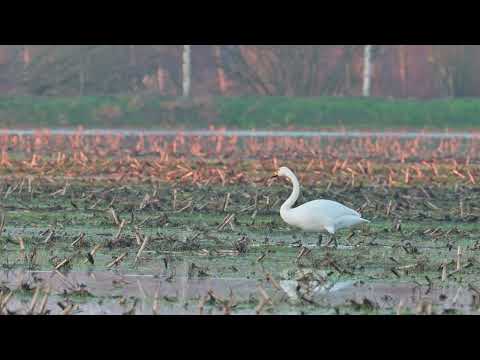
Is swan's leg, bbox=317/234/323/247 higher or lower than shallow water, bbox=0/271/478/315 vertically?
higher

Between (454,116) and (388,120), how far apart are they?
198cm

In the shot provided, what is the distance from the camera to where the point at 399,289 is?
432 inches

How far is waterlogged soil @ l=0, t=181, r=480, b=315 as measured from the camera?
399 inches

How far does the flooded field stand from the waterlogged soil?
0.07ft

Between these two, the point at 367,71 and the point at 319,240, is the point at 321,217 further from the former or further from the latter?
the point at 367,71

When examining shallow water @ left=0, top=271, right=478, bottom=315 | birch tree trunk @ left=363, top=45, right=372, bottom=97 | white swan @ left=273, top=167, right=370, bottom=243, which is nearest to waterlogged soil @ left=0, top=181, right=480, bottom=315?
shallow water @ left=0, top=271, right=478, bottom=315

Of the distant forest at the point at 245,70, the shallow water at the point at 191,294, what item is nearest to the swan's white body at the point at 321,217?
the shallow water at the point at 191,294

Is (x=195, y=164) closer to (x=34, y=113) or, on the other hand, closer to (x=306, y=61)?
(x=34, y=113)

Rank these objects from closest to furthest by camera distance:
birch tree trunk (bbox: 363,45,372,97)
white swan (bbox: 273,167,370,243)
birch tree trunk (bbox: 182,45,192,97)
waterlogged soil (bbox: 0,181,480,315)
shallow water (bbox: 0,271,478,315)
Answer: shallow water (bbox: 0,271,478,315) → waterlogged soil (bbox: 0,181,480,315) → white swan (bbox: 273,167,370,243) → birch tree trunk (bbox: 182,45,192,97) → birch tree trunk (bbox: 363,45,372,97)

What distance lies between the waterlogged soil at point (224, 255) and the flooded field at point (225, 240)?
0.02m

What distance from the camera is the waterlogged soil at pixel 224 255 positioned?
10.1m

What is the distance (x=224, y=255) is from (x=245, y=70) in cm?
3364

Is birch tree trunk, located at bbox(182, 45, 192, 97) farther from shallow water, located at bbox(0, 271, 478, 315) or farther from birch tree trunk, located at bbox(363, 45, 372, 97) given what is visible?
shallow water, located at bbox(0, 271, 478, 315)

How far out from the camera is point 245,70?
150ft
